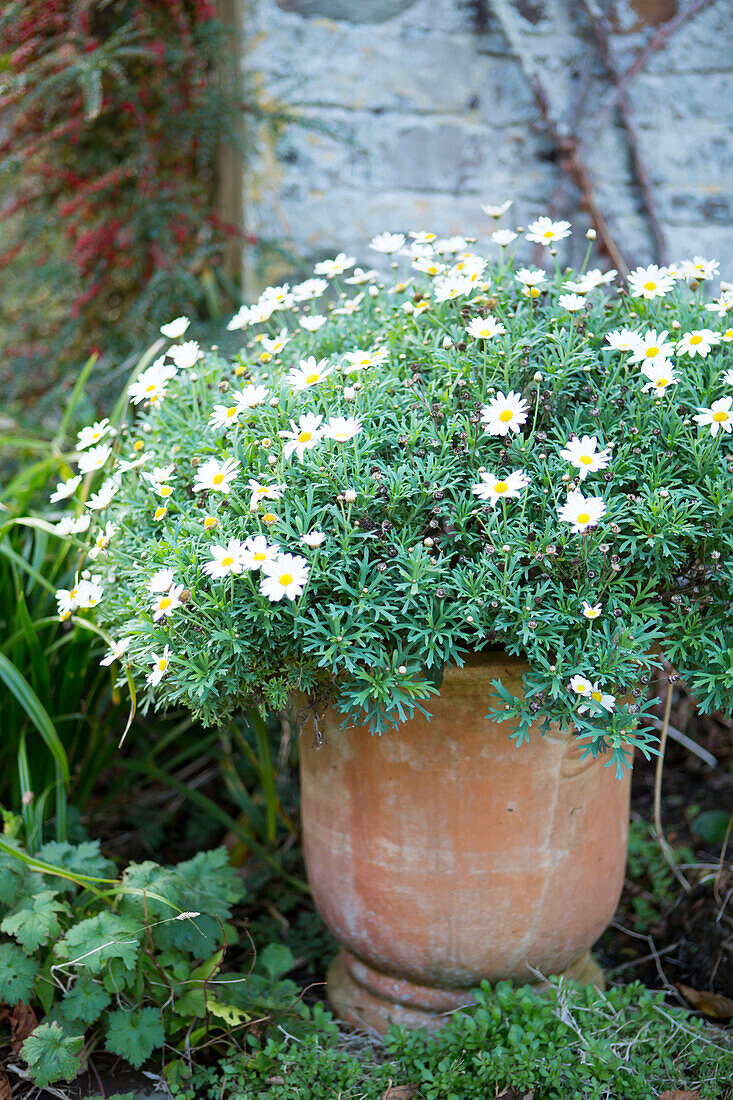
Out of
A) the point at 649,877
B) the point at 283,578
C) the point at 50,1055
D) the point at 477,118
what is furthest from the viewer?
the point at 477,118

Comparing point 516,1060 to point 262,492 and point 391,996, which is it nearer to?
point 391,996

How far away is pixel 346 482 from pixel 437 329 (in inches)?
16.5

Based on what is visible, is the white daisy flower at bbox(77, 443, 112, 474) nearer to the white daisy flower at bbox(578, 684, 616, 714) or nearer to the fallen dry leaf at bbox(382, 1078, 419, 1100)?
the white daisy flower at bbox(578, 684, 616, 714)

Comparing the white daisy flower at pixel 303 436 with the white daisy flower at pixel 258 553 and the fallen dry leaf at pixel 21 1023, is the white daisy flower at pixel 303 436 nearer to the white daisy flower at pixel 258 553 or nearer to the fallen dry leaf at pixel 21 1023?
the white daisy flower at pixel 258 553

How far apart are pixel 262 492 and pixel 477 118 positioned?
228 centimetres

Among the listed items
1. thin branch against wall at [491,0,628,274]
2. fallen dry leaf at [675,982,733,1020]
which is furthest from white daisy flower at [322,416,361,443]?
thin branch against wall at [491,0,628,274]

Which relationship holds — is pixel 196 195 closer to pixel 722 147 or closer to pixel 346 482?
pixel 722 147

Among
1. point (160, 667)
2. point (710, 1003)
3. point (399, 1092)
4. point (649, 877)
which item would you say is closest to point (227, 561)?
point (160, 667)

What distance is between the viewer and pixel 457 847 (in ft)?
4.54

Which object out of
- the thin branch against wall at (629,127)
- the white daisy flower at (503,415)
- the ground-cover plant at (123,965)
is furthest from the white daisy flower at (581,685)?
the thin branch against wall at (629,127)

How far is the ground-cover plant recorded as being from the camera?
131 centimetres

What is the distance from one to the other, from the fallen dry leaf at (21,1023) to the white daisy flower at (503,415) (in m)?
1.17

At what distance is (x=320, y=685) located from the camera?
1.23 meters

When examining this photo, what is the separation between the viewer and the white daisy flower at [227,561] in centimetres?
108
